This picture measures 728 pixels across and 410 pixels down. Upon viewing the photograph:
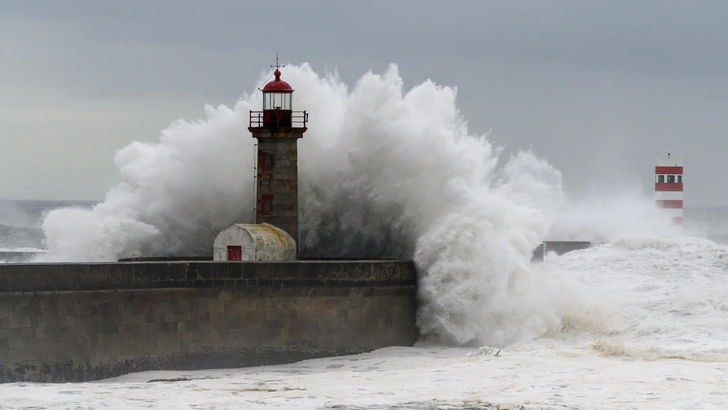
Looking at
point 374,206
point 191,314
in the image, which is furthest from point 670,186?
point 191,314

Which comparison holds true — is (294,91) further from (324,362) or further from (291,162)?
(324,362)

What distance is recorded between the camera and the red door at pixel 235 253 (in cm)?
1608

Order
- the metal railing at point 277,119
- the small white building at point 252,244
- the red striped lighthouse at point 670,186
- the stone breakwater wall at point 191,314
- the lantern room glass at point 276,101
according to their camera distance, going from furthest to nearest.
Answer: the red striped lighthouse at point 670,186
the lantern room glass at point 276,101
the metal railing at point 277,119
the small white building at point 252,244
the stone breakwater wall at point 191,314

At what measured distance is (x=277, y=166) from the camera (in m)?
16.8

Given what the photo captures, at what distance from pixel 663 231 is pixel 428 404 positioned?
1376 centimetres

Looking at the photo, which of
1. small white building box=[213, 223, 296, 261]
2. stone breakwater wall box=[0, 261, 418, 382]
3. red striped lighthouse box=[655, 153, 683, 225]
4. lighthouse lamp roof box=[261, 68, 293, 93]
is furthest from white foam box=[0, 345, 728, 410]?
red striped lighthouse box=[655, 153, 683, 225]

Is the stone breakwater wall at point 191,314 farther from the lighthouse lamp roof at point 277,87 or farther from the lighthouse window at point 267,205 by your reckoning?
the lighthouse lamp roof at point 277,87

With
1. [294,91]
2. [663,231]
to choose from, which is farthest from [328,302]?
[663,231]

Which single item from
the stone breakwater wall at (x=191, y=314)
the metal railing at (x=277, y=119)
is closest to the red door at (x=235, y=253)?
the stone breakwater wall at (x=191, y=314)

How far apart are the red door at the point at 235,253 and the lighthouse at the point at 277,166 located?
799 mm

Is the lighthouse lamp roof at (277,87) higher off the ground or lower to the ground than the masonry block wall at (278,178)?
higher

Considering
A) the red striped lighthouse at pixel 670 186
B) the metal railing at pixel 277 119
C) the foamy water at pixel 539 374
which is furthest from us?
the red striped lighthouse at pixel 670 186

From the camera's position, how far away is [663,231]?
25.1 metres

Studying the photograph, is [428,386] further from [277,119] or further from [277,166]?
[277,119]
